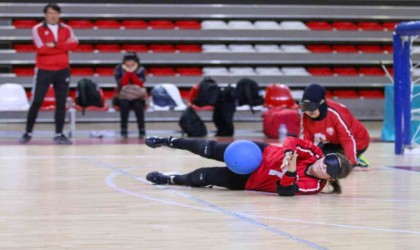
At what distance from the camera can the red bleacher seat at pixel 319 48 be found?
19766 millimetres

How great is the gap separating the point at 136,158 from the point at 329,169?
444 cm

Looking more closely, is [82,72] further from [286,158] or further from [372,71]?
[286,158]

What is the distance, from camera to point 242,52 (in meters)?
19.4

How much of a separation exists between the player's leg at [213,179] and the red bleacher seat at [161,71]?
1259 cm

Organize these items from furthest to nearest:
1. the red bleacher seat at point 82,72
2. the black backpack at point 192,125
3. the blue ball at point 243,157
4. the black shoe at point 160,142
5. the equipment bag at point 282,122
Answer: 1. the red bleacher seat at point 82,72
2. the black backpack at point 192,125
3. the equipment bag at point 282,122
4. the black shoe at point 160,142
5. the blue ball at point 243,157

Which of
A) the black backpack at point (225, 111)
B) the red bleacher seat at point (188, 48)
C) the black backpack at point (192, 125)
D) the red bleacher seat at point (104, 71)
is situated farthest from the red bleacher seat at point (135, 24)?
the black backpack at point (192, 125)

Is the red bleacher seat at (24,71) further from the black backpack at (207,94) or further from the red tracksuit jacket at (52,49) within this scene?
the red tracksuit jacket at (52,49)

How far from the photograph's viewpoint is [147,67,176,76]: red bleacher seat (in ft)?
62.3

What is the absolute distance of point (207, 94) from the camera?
14.7m

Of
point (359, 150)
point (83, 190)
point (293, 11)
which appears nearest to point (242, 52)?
point (293, 11)

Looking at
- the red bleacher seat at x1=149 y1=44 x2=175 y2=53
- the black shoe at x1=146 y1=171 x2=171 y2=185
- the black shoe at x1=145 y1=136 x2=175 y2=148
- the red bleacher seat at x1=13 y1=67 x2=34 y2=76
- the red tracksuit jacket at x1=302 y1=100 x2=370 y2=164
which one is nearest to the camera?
the black shoe at x1=146 y1=171 x2=171 y2=185

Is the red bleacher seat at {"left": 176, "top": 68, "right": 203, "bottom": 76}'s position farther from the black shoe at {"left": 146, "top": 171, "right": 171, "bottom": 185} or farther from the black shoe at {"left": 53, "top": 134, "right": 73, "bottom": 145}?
the black shoe at {"left": 146, "top": 171, "right": 171, "bottom": 185}

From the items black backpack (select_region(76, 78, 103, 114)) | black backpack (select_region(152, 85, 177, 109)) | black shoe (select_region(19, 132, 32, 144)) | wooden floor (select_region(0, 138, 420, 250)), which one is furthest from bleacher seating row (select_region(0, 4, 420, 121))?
wooden floor (select_region(0, 138, 420, 250))

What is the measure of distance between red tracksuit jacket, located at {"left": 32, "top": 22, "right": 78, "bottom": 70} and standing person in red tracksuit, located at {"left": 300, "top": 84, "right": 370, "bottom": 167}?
590 cm
